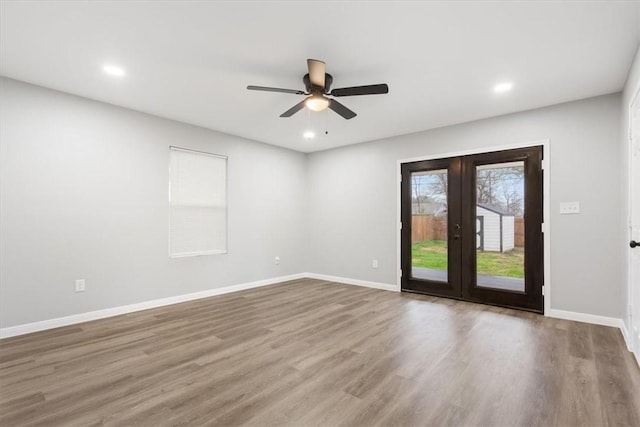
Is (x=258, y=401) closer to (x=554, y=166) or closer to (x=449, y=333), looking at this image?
(x=449, y=333)

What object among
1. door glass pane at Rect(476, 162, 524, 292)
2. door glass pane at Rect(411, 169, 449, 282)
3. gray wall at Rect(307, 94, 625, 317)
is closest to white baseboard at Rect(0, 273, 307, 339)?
gray wall at Rect(307, 94, 625, 317)

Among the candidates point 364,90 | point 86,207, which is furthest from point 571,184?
point 86,207

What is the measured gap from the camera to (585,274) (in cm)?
365

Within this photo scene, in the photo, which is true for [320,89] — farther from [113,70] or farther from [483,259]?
[483,259]

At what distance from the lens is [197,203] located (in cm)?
A: 478

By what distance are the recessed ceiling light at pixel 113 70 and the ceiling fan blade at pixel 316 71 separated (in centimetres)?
187

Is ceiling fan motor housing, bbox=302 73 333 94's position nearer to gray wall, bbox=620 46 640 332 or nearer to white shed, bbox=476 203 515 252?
gray wall, bbox=620 46 640 332

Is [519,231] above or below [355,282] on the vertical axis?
above

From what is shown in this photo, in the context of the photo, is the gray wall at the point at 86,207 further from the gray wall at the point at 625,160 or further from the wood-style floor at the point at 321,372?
the gray wall at the point at 625,160

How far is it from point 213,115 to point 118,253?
2.19m

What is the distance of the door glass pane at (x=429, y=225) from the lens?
15.8 ft

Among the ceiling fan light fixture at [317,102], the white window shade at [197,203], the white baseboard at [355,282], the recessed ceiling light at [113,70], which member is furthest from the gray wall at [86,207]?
the ceiling fan light fixture at [317,102]

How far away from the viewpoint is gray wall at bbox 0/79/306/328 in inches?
126

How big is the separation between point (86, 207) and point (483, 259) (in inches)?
206
